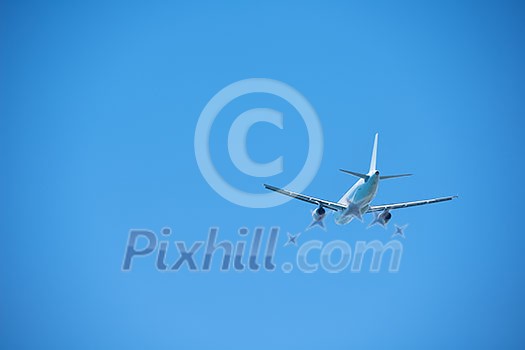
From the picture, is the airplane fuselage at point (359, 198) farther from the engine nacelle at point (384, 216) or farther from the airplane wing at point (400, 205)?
the airplane wing at point (400, 205)

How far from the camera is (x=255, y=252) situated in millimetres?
61938

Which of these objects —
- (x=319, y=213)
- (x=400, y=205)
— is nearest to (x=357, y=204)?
(x=319, y=213)

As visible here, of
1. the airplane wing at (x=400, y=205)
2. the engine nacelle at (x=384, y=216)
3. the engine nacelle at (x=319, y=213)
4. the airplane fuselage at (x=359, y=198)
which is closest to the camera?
the airplane fuselage at (x=359, y=198)

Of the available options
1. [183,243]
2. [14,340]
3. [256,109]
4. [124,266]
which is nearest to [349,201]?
[183,243]

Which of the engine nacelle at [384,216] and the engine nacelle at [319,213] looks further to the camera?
the engine nacelle at [384,216]

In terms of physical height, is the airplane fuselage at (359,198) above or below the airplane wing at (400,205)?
below

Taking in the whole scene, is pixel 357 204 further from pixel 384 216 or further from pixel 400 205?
pixel 400 205

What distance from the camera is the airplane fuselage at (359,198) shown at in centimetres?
5606

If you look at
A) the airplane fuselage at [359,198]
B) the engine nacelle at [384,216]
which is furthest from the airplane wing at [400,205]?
the airplane fuselage at [359,198]

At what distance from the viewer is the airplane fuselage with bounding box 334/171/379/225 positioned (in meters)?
56.1

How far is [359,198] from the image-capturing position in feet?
191

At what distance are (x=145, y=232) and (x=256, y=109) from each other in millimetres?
45931

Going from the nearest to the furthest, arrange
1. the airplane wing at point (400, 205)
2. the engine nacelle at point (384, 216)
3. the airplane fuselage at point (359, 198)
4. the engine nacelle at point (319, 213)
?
the airplane fuselage at point (359, 198) → the engine nacelle at point (319, 213) → the engine nacelle at point (384, 216) → the airplane wing at point (400, 205)

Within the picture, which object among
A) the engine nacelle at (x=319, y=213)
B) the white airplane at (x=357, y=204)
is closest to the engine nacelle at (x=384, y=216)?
the white airplane at (x=357, y=204)
